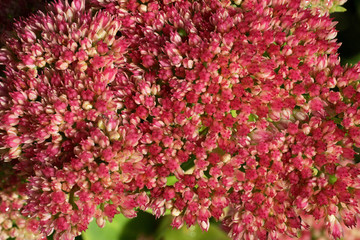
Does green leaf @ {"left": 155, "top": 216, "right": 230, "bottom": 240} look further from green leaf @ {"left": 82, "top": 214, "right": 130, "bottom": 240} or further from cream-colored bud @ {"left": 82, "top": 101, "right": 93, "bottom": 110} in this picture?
cream-colored bud @ {"left": 82, "top": 101, "right": 93, "bottom": 110}

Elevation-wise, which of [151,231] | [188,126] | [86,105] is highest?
[188,126]

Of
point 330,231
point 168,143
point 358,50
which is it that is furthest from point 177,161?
point 358,50

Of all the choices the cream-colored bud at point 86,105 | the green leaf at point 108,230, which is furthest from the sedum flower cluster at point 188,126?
the green leaf at point 108,230

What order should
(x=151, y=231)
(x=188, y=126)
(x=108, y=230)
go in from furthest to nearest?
(x=151, y=231) < (x=108, y=230) < (x=188, y=126)

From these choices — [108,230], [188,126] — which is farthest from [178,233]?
[188,126]

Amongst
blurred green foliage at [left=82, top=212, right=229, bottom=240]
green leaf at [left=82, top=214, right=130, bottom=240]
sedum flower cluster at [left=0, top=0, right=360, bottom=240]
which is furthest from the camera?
blurred green foliage at [left=82, top=212, right=229, bottom=240]

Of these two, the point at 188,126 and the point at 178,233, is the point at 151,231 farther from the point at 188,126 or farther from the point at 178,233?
the point at 188,126

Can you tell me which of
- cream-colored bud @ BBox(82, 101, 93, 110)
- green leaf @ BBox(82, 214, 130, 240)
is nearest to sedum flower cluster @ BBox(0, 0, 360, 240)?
cream-colored bud @ BBox(82, 101, 93, 110)

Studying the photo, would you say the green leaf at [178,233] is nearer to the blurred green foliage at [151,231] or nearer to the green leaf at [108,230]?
the blurred green foliage at [151,231]
